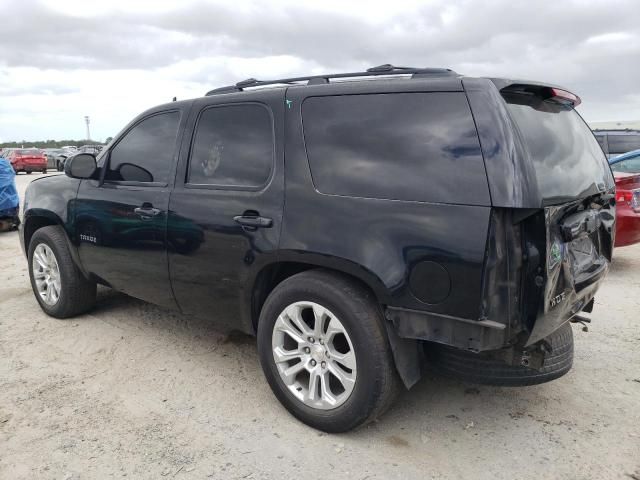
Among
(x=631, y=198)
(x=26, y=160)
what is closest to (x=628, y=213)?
(x=631, y=198)

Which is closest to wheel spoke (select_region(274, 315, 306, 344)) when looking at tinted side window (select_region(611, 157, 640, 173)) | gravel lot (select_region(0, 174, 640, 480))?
gravel lot (select_region(0, 174, 640, 480))

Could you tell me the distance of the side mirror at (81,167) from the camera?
13.7ft

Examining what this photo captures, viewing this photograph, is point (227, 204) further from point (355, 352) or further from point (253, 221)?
point (355, 352)

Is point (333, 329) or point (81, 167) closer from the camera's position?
point (333, 329)

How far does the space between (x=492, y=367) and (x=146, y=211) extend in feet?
8.08

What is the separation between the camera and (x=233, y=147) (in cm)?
338

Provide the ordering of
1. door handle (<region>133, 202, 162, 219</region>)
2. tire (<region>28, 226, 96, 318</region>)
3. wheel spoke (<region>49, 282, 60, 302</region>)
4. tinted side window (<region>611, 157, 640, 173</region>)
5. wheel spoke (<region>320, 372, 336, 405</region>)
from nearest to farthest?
wheel spoke (<region>320, 372, 336, 405</region>) → door handle (<region>133, 202, 162, 219</region>) → tire (<region>28, 226, 96, 318</region>) → wheel spoke (<region>49, 282, 60, 302</region>) → tinted side window (<region>611, 157, 640, 173</region>)

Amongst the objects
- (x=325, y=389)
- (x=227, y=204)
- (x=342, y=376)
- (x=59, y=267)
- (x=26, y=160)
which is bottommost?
(x=325, y=389)

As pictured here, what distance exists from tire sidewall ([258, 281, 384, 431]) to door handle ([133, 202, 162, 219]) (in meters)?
1.14

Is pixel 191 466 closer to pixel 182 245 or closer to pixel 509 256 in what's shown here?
pixel 182 245

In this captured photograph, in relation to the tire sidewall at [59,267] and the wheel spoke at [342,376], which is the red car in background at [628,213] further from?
the tire sidewall at [59,267]

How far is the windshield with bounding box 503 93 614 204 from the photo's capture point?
2.52 metres

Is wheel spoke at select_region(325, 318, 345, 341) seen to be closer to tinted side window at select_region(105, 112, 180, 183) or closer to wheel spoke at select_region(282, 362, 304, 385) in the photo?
wheel spoke at select_region(282, 362, 304, 385)

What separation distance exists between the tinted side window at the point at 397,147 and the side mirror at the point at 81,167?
205 centimetres
